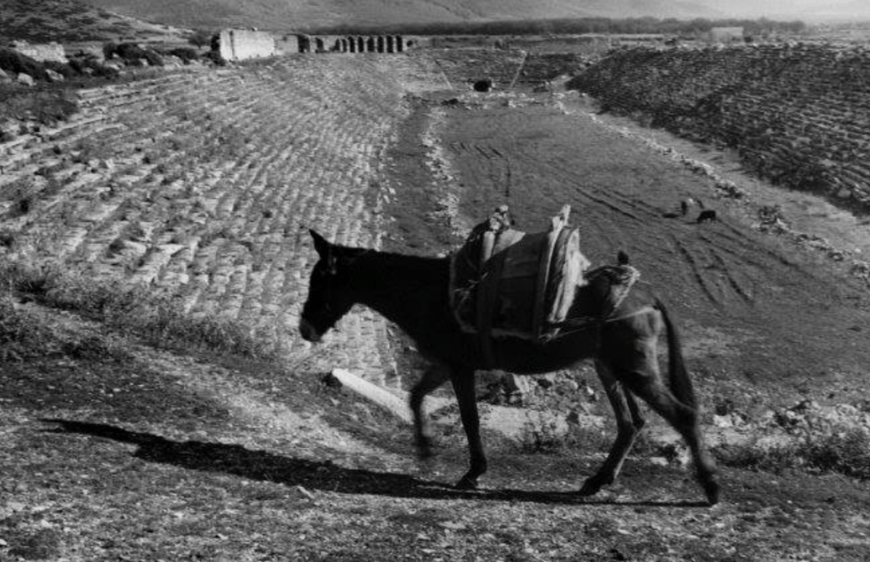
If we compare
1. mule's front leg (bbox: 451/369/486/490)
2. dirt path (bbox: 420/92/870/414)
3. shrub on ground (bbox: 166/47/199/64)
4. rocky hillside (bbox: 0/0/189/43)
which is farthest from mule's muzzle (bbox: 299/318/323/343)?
rocky hillside (bbox: 0/0/189/43)

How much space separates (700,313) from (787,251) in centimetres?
499

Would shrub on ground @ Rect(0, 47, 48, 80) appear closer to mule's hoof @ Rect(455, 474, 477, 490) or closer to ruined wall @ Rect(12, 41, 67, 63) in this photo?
ruined wall @ Rect(12, 41, 67, 63)

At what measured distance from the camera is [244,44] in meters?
48.1

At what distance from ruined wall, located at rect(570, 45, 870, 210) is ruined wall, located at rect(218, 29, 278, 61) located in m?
21.3

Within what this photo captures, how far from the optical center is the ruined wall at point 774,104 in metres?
25.9

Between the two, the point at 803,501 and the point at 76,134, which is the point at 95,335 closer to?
the point at 803,501

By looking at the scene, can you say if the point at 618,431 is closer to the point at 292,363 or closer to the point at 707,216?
the point at 292,363

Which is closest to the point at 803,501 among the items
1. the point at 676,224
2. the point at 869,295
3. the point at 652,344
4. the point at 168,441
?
the point at 652,344

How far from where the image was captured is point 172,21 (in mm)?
164875

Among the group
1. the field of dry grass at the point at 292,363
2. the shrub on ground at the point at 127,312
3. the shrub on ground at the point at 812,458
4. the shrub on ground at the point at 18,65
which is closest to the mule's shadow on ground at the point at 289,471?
the field of dry grass at the point at 292,363

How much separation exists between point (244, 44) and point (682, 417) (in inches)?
1803

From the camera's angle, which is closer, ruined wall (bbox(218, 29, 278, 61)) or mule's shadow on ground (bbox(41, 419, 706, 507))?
mule's shadow on ground (bbox(41, 419, 706, 507))

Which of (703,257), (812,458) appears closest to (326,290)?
(812,458)

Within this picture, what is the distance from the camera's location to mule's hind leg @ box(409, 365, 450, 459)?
7.08 meters
